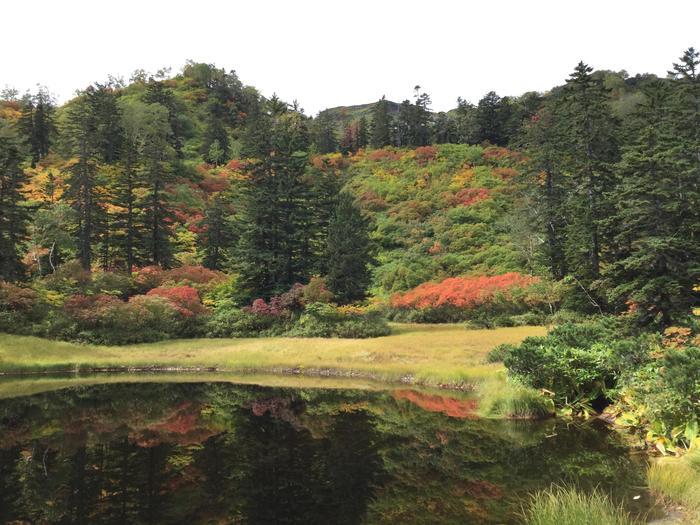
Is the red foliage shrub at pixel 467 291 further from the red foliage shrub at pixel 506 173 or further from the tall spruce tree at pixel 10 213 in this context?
the red foliage shrub at pixel 506 173

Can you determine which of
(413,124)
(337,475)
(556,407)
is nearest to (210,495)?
(337,475)

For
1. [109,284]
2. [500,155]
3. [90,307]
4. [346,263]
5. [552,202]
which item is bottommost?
[90,307]

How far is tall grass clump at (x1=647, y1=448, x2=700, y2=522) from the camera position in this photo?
27.5ft

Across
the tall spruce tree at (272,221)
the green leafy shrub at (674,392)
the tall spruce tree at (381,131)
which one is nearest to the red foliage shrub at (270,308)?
the tall spruce tree at (272,221)

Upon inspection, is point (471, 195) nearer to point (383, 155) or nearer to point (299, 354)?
point (383, 155)

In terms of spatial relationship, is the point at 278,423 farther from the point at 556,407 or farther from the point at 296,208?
the point at 296,208

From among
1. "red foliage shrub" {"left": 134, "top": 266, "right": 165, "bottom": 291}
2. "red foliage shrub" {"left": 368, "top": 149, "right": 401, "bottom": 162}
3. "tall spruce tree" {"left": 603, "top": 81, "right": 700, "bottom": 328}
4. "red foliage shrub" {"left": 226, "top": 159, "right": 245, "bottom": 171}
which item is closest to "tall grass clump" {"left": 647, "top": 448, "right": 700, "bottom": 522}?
"tall spruce tree" {"left": 603, "top": 81, "right": 700, "bottom": 328}

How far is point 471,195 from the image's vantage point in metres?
72.0

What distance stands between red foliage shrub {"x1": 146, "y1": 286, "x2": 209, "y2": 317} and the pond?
2085 centimetres

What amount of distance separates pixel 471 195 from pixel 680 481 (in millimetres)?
65465

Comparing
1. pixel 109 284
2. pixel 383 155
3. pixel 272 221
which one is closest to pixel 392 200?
pixel 383 155

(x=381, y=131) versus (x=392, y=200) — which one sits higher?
(x=381, y=131)

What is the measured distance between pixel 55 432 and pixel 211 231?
43.4 m

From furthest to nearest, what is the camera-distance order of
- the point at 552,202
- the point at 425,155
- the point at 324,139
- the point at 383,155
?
the point at 324,139
the point at 383,155
the point at 425,155
the point at 552,202
